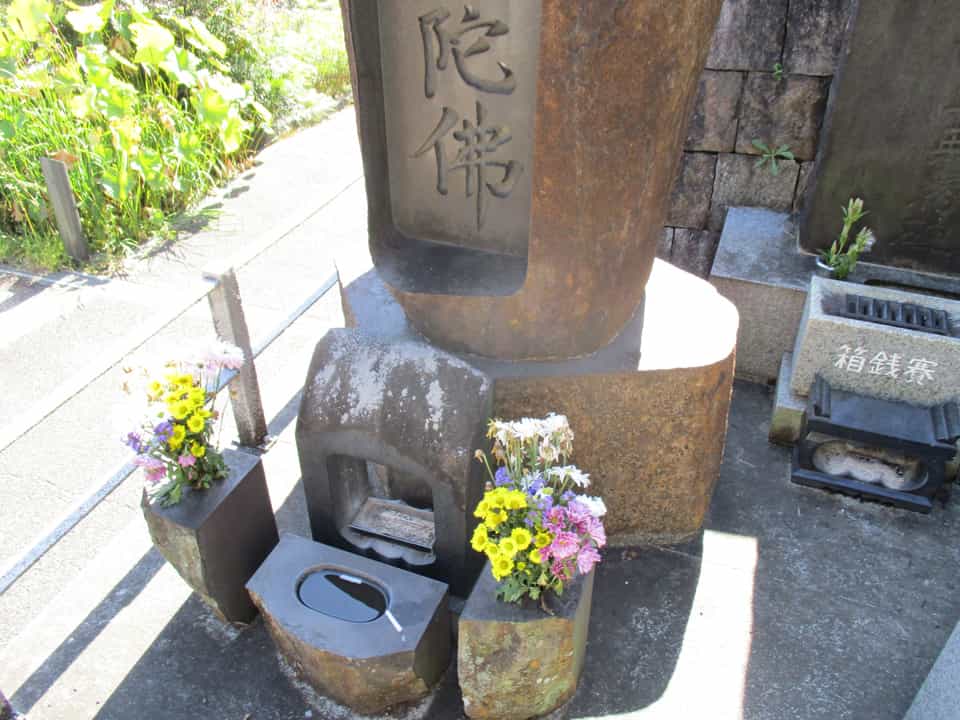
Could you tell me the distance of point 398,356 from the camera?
266 centimetres

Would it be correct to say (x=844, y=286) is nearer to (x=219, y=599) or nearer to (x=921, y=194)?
(x=921, y=194)

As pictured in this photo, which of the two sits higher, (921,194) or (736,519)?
(921,194)

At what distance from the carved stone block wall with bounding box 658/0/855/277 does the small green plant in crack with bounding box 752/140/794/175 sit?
2 centimetres

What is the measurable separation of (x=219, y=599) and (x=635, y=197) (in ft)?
6.72

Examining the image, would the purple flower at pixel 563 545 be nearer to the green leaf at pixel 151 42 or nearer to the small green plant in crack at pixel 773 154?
the small green plant in crack at pixel 773 154

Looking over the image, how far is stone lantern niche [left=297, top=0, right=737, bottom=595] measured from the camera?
2.41 m

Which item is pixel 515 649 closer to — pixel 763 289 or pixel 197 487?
pixel 197 487

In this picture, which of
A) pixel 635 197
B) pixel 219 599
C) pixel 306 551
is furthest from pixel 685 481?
pixel 219 599

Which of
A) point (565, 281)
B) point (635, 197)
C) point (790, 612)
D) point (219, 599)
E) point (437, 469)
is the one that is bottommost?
point (790, 612)

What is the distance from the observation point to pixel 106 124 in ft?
20.8

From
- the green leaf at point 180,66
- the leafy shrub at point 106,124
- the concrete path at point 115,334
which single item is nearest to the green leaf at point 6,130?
the leafy shrub at point 106,124

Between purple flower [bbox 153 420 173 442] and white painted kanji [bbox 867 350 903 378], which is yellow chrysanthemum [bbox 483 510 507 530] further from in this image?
white painted kanji [bbox 867 350 903 378]

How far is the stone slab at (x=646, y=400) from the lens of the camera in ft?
9.39

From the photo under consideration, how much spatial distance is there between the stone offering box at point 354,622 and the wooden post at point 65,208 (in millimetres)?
4091
